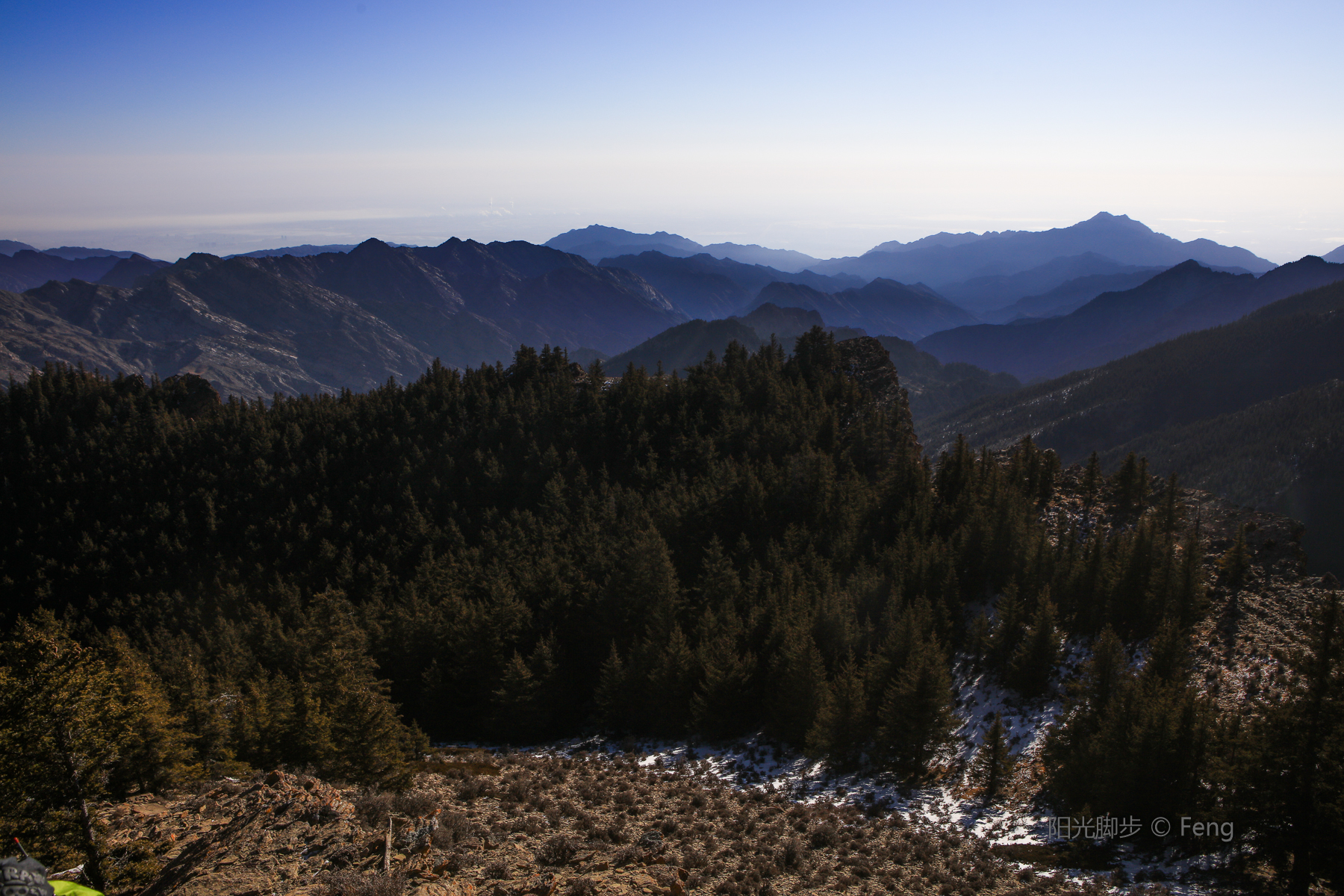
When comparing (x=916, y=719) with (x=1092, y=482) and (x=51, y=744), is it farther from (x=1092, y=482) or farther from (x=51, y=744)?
(x=1092, y=482)

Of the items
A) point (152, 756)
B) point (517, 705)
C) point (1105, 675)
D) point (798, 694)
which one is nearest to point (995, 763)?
point (1105, 675)

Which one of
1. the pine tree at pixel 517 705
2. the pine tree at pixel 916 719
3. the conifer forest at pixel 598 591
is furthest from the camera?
the pine tree at pixel 517 705

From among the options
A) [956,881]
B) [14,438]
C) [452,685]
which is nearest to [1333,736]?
[956,881]

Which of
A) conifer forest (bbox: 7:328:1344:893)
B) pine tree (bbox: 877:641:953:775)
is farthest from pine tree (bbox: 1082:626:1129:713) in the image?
pine tree (bbox: 877:641:953:775)

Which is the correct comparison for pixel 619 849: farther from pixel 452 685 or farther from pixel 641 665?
pixel 452 685

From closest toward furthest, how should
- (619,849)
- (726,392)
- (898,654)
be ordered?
(619,849) < (898,654) < (726,392)

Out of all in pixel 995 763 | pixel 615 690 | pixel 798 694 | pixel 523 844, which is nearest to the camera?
pixel 523 844

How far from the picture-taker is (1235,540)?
57.5 metres

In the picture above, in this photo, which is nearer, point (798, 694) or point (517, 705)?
point (798, 694)

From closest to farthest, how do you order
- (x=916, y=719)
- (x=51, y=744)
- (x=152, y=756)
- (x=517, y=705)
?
(x=51, y=744)
(x=152, y=756)
(x=916, y=719)
(x=517, y=705)

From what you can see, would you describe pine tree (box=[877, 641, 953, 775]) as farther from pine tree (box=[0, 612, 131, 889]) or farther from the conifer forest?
pine tree (box=[0, 612, 131, 889])

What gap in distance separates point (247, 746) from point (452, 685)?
2005 centimetres

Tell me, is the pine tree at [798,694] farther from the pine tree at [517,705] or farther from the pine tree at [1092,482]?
the pine tree at [1092,482]

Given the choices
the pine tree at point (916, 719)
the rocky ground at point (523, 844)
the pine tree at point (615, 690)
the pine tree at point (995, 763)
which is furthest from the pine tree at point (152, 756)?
the pine tree at point (995, 763)
